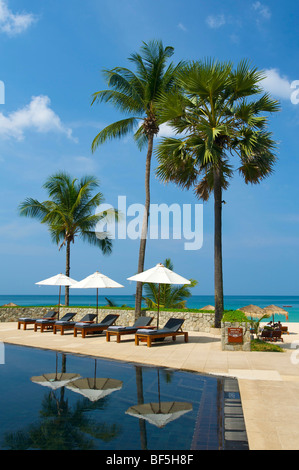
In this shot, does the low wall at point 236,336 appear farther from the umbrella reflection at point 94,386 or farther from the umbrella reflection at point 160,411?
the umbrella reflection at point 160,411

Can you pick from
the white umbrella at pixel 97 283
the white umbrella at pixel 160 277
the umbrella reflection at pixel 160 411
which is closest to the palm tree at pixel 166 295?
the white umbrella at pixel 97 283

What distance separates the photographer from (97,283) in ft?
50.9

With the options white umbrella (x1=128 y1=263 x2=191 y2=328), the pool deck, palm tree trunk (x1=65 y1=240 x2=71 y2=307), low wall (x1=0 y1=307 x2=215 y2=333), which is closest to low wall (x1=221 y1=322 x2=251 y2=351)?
the pool deck

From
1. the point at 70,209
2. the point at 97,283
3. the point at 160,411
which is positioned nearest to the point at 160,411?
the point at 160,411

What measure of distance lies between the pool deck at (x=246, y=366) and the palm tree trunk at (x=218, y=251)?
1.15 meters

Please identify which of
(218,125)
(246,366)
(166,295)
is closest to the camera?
(246,366)

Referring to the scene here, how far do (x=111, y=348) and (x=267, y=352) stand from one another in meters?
4.77

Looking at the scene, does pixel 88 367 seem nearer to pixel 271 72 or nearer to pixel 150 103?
pixel 271 72

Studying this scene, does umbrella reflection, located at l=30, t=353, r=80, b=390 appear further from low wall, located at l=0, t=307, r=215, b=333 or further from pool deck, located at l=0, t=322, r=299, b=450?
low wall, located at l=0, t=307, r=215, b=333

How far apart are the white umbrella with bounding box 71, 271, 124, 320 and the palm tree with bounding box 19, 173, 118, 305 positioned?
9055 mm

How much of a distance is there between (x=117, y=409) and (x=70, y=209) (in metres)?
20.8

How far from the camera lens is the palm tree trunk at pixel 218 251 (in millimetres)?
15414

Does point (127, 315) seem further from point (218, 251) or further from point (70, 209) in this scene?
point (70, 209)

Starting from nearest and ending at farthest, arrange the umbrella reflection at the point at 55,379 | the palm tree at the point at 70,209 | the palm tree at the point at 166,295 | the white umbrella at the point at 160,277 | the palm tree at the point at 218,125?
the umbrella reflection at the point at 55,379
the white umbrella at the point at 160,277
the palm tree at the point at 218,125
the palm tree at the point at 166,295
the palm tree at the point at 70,209
